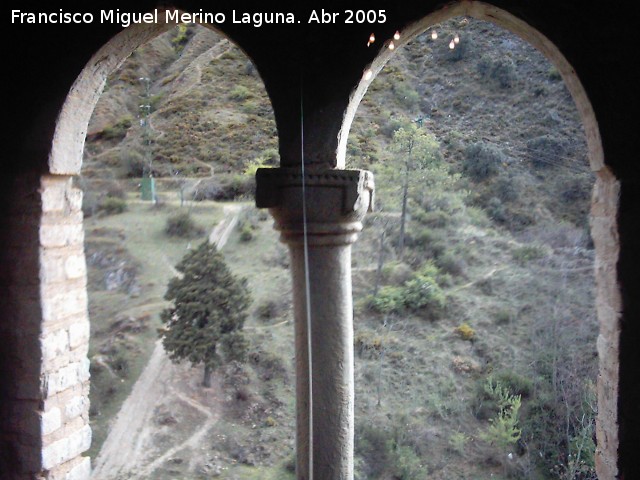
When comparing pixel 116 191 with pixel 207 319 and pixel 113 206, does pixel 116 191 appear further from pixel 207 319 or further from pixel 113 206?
pixel 207 319

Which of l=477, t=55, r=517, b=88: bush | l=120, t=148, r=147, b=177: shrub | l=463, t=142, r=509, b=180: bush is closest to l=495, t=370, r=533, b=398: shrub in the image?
l=463, t=142, r=509, b=180: bush

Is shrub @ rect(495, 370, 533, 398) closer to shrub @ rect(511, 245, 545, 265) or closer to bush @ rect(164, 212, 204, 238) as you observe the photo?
shrub @ rect(511, 245, 545, 265)

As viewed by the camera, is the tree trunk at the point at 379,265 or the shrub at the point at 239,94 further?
the shrub at the point at 239,94

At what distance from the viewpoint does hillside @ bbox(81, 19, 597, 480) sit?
8609 millimetres

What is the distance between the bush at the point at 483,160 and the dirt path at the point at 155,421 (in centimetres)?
648

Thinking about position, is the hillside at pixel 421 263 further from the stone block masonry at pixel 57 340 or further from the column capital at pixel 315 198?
the column capital at pixel 315 198

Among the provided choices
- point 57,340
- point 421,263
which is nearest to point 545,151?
point 421,263

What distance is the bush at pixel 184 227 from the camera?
36.8 ft

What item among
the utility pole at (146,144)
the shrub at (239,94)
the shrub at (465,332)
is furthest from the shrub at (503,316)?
the utility pole at (146,144)

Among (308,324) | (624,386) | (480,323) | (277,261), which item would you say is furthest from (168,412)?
(624,386)

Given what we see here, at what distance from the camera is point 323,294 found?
256cm

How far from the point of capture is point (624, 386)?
2.28 meters

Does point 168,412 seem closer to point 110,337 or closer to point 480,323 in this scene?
point 110,337

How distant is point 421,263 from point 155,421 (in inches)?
226
